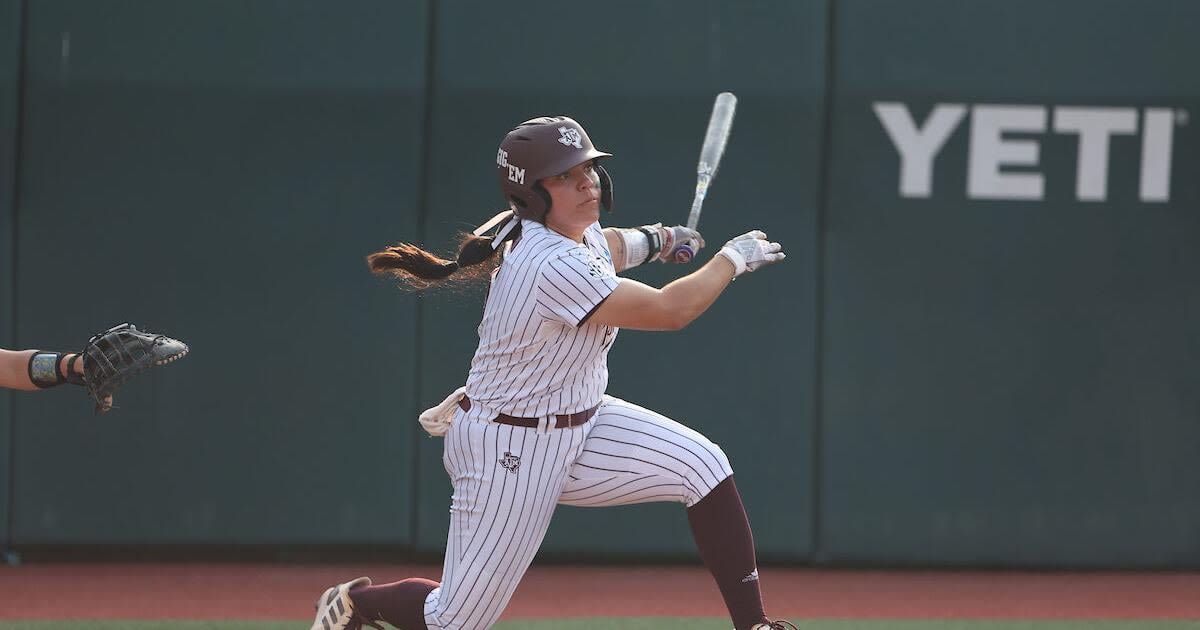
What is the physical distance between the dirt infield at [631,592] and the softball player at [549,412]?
142 cm

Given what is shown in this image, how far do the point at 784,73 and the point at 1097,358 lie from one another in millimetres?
1694

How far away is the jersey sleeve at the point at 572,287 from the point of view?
12.1 feet

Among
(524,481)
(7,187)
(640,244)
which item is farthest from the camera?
(7,187)

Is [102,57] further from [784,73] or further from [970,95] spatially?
[970,95]

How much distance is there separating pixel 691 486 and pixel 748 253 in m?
0.62

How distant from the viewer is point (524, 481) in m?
3.81

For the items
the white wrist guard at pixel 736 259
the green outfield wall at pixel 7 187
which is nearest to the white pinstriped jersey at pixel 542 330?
the white wrist guard at pixel 736 259

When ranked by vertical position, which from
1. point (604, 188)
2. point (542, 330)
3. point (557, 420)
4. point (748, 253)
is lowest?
point (557, 420)

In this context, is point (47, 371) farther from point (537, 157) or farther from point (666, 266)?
point (666, 266)

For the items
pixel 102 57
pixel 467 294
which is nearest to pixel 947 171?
pixel 467 294

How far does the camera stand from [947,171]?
235 inches

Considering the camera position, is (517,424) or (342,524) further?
(342,524)

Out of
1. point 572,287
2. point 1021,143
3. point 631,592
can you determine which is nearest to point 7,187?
point 631,592

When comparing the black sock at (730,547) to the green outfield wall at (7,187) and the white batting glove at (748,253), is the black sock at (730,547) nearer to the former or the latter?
the white batting glove at (748,253)
